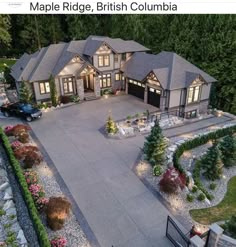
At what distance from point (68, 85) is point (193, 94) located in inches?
605

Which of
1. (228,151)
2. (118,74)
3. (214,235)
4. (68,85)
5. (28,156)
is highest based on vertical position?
(118,74)

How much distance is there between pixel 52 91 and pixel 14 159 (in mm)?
14012

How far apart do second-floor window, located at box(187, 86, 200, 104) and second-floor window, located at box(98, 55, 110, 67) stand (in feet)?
38.9

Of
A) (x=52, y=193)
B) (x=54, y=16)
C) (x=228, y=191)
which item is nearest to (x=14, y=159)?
(x=52, y=193)

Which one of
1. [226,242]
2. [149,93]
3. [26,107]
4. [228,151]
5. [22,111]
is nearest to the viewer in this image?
[226,242]

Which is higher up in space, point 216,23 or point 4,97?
point 216,23

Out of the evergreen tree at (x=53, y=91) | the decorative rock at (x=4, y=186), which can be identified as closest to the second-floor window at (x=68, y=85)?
the evergreen tree at (x=53, y=91)

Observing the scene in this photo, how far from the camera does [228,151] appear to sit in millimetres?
19922

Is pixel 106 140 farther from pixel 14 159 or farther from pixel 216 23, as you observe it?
pixel 216 23

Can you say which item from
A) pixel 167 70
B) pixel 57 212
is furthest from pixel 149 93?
pixel 57 212

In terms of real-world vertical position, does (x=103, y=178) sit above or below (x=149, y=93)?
below

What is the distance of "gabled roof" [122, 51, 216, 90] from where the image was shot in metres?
28.1

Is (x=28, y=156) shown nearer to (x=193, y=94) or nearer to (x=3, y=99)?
(x=3, y=99)

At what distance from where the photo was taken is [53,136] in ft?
77.3
